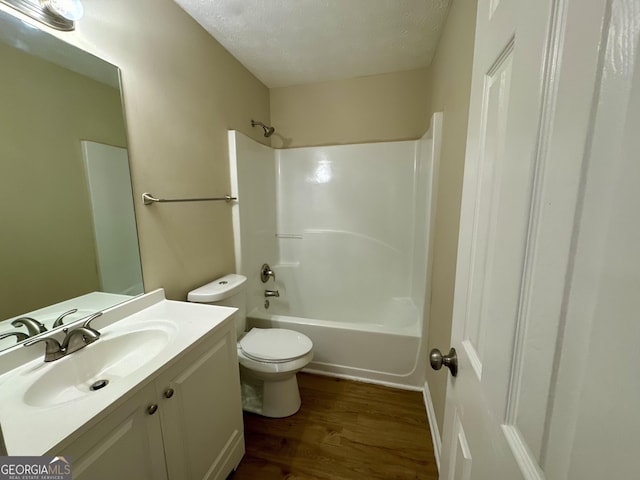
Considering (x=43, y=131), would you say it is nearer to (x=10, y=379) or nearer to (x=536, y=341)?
(x=10, y=379)

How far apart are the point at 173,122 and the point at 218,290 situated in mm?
985

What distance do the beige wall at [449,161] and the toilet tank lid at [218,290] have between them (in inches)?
48.6

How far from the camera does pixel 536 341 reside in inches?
13.4

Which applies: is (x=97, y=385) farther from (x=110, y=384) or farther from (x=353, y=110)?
(x=353, y=110)

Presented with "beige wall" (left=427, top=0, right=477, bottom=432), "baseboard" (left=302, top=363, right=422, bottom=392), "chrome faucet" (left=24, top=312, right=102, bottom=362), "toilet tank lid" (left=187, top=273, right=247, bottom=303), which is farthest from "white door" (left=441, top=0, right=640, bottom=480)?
"baseboard" (left=302, top=363, right=422, bottom=392)

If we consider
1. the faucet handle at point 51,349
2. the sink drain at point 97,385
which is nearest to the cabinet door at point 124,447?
the sink drain at point 97,385

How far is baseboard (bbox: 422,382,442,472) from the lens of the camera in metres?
1.34

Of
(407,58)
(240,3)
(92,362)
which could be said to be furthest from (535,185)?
(407,58)

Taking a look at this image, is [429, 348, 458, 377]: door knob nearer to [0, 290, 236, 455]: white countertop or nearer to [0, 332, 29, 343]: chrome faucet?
[0, 290, 236, 455]: white countertop

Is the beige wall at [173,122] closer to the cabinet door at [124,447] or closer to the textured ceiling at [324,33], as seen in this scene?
the textured ceiling at [324,33]

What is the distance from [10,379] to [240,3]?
6.18 feet

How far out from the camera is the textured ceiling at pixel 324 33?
1410mm

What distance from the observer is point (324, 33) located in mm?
1632

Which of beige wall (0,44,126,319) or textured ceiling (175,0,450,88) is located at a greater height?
textured ceiling (175,0,450,88)
